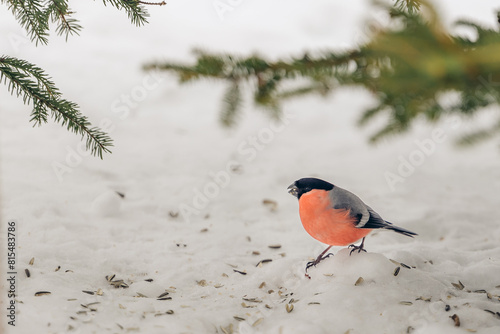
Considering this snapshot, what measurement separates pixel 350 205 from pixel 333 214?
0.09m

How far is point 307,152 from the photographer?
17.0ft

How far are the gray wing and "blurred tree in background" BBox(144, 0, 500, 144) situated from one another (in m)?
0.46

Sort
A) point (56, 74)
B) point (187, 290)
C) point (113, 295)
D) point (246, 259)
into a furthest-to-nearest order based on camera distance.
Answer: point (56, 74) → point (246, 259) → point (187, 290) → point (113, 295)

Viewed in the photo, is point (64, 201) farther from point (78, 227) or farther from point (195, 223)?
point (195, 223)

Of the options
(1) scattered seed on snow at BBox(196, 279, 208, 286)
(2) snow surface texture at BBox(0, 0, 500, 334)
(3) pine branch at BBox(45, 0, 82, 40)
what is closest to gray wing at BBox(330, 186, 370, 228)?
(2) snow surface texture at BBox(0, 0, 500, 334)

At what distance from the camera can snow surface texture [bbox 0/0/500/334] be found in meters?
2.18

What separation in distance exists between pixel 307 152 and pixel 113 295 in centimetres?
319

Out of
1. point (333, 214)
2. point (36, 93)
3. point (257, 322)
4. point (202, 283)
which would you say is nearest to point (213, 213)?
point (202, 283)

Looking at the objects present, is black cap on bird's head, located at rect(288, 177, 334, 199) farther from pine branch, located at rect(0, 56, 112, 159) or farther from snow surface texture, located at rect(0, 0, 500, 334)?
pine branch, located at rect(0, 56, 112, 159)

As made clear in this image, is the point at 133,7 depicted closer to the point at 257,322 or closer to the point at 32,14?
the point at 32,14

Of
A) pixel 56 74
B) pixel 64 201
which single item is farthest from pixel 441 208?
pixel 56 74

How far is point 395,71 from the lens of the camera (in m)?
0.82

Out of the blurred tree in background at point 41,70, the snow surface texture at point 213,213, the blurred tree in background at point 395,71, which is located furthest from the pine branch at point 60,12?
the snow surface texture at point 213,213

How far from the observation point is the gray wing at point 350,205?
215 centimetres
